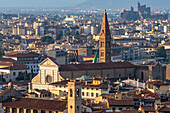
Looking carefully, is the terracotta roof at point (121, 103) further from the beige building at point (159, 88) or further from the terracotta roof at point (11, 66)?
the terracotta roof at point (11, 66)

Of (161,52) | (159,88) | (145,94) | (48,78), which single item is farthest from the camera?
(161,52)

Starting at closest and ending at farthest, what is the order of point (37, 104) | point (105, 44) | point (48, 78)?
point (37, 104) → point (48, 78) → point (105, 44)

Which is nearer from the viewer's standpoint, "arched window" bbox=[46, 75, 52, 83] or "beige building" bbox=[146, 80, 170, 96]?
"beige building" bbox=[146, 80, 170, 96]

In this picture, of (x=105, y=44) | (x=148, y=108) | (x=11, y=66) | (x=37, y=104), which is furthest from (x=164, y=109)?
(x=11, y=66)

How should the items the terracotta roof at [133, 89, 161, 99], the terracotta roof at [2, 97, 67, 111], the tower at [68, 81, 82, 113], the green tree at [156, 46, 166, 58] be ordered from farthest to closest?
the green tree at [156, 46, 166, 58] < the terracotta roof at [133, 89, 161, 99] < the terracotta roof at [2, 97, 67, 111] < the tower at [68, 81, 82, 113]

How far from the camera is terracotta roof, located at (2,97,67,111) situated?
44250 millimetres

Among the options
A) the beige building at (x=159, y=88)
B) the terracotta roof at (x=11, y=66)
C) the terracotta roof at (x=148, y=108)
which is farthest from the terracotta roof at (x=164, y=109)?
the terracotta roof at (x=11, y=66)

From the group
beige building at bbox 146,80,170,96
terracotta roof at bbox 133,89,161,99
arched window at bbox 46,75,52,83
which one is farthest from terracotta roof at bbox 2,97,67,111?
arched window at bbox 46,75,52,83

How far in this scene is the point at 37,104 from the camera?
45.6 metres

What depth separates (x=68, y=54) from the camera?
113562mm

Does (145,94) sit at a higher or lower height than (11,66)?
higher

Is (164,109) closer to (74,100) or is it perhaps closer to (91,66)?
(74,100)

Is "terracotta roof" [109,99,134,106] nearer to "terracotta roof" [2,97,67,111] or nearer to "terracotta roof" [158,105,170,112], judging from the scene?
"terracotta roof" [158,105,170,112]

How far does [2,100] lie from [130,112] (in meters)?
8.03
